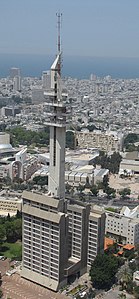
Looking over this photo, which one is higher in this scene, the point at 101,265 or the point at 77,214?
the point at 77,214

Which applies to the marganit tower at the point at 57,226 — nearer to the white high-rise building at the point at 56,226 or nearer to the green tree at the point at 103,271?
the white high-rise building at the point at 56,226

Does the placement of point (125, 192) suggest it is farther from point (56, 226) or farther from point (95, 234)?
point (56, 226)

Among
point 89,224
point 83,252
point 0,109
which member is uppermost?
point 0,109

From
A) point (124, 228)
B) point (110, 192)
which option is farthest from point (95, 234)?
point (110, 192)

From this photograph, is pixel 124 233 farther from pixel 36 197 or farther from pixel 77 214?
pixel 36 197

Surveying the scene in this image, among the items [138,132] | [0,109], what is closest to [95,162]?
[138,132]

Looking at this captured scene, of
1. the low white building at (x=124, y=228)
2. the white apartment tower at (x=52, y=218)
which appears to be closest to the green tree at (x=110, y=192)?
the low white building at (x=124, y=228)

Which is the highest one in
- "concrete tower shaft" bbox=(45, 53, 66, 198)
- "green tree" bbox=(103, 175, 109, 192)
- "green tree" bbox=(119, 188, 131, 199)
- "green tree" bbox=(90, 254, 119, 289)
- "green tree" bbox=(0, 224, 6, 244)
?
"concrete tower shaft" bbox=(45, 53, 66, 198)

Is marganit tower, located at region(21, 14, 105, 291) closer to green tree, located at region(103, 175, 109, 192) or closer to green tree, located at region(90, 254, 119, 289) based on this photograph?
green tree, located at region(90, 254, 119, 289)

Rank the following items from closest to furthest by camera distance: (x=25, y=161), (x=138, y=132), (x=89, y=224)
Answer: (x=89, y=224), (x=25, y=161), (x=138, y=132)

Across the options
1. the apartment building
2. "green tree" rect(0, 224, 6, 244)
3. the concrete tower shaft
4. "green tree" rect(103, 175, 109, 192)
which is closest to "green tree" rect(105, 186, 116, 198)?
"green tree" rect(103, 175, 109, 192)

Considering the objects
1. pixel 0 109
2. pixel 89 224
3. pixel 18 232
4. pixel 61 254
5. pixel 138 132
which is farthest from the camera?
pixel 0 109
